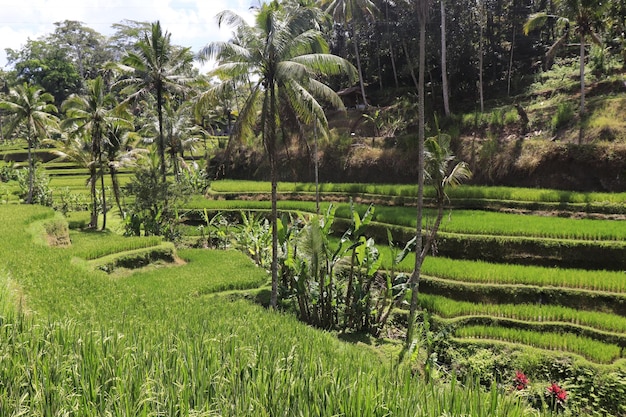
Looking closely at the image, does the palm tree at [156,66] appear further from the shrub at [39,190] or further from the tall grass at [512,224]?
the shrub at [39,190]

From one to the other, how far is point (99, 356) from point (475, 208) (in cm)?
1352

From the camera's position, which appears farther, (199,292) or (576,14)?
(576,14)

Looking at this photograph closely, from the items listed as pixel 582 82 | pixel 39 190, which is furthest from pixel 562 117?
pixel 39 190

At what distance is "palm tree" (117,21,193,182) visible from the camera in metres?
16.1

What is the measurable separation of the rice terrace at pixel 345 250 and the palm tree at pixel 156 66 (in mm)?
91

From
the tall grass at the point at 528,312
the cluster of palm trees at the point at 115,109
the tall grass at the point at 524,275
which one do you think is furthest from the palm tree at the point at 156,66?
the tall grass at the point at 528,312

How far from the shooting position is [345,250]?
31.3 ft

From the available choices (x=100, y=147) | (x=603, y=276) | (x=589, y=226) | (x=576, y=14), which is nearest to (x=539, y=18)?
(x=576, y=14)

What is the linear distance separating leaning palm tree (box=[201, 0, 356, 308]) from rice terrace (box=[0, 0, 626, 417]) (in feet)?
0.15

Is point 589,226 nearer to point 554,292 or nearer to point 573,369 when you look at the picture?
point 554,292

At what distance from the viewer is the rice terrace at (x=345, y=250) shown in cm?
375

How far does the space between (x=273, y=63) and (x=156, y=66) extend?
9.47 metres

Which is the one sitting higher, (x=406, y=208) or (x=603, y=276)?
(x=406, y=208)

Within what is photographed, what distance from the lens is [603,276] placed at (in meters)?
9.54
